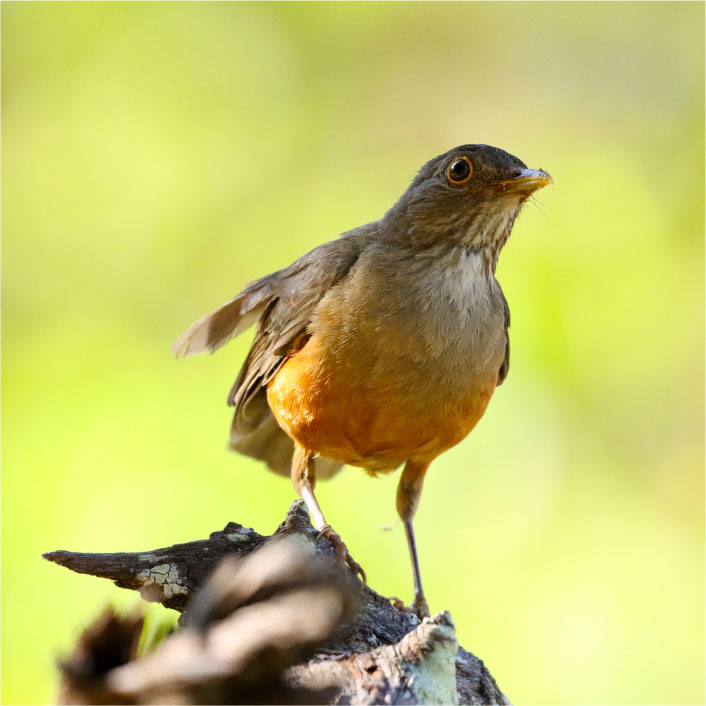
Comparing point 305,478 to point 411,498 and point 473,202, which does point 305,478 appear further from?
point 473,202

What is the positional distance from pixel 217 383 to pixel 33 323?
1.99m

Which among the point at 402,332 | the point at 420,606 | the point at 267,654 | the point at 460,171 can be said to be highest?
the point at 460,171

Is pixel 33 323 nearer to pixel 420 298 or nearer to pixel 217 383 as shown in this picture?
pixel 217 383

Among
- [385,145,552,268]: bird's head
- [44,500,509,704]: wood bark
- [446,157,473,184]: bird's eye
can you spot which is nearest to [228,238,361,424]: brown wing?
[385,145,552,268]: bird's head

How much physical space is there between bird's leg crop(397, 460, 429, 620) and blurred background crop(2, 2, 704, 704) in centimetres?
93

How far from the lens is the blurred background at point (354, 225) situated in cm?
770

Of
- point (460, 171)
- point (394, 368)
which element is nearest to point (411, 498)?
point (394, 368)

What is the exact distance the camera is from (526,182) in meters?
5.52

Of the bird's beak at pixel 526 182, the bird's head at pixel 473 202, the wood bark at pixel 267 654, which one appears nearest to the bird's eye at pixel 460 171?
the bird's head at pixel 473 202

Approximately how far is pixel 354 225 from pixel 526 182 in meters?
3.68

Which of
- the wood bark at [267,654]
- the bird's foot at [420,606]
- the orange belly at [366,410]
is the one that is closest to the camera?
the wood bark at [267,654]

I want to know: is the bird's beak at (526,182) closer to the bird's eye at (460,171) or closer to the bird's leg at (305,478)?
the bird's eye at (460,171)

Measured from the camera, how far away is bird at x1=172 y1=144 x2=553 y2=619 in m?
5.20

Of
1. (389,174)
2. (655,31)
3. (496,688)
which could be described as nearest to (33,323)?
(389,174)
